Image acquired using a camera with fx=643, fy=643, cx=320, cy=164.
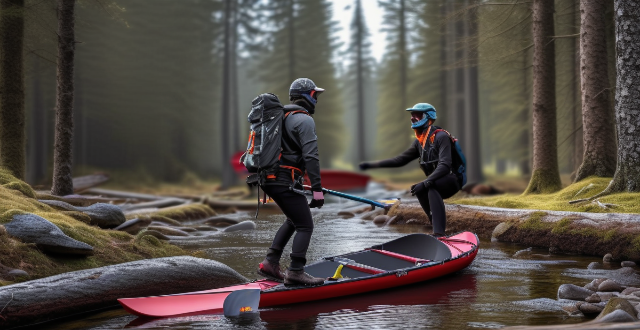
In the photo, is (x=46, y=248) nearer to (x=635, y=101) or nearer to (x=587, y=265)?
(x=587, y=265)

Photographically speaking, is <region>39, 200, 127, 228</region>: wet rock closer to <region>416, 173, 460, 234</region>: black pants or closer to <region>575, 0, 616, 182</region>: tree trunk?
<region>416, 173, 460, 234</region>: black pants

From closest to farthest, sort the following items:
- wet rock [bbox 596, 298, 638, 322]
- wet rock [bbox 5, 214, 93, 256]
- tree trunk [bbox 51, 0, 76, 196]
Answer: wet rock [bbox 596, 298, 638, 322] → wet rock [bbox 5, 214, 93, 256] → tree trunk [bbox 51, 0, 76, 196]

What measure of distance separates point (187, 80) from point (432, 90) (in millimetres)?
15712

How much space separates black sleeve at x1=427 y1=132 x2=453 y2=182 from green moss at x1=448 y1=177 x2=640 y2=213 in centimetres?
373

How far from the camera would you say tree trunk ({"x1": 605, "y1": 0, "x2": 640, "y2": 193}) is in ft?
39.4

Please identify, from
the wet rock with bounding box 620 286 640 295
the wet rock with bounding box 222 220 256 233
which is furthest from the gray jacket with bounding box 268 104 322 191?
the wet rock with bounding box 222 220 256 233

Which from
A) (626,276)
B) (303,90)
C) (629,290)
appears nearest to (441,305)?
(629,290)

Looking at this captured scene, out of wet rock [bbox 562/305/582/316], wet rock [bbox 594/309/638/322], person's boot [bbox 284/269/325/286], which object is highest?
person's boot [bbox 284/269/325/286]

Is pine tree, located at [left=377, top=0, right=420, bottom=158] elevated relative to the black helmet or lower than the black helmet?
elevated

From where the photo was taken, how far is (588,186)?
552 inches

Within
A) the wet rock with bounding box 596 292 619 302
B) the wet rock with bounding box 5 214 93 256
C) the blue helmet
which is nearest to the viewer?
the wet rock with bounding box 596 292 619 302

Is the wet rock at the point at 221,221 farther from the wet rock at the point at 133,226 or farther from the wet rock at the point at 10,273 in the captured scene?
the wet rock at the point at 10,273

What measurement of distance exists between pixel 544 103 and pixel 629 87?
452 centimetres

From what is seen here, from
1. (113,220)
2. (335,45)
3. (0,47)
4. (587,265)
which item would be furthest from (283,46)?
(587,265)
